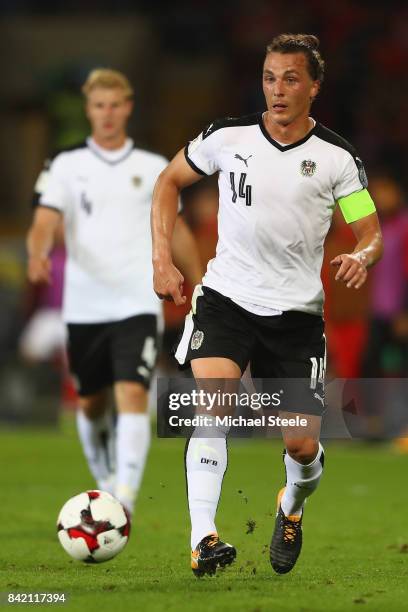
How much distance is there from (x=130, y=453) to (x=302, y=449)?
75.1 inches

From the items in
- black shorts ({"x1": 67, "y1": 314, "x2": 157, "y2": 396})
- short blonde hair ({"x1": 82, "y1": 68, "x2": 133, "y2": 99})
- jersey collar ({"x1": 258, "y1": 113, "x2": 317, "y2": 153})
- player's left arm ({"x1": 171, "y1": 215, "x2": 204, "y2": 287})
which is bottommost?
black shorts ({"x1": 67, "y1": 314, "x2": 157, "y2": 396})

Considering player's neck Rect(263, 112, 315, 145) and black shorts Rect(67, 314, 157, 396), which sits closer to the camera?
player's neck Rect(263, 112, 315, 145)

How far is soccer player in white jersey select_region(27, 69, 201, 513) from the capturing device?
8508 millimetres

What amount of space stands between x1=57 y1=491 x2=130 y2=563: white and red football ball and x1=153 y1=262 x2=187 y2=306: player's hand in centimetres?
109

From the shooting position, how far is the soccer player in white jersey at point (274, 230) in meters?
6.41

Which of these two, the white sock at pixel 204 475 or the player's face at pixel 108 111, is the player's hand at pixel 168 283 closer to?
the white sock at pixel 204 475

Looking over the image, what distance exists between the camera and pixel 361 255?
6219 millimetres

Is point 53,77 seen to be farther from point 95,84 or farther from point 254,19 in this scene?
point 95,84

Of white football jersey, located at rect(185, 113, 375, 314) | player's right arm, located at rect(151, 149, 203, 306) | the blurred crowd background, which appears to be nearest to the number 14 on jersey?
white football jersey, located at rect(185, 113, 375, 314)

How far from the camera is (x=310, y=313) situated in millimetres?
6570

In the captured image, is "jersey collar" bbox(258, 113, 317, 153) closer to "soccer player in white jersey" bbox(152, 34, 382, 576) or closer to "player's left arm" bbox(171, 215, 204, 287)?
"soccer player in white jersey" bbox(152, 34, 382, 576)

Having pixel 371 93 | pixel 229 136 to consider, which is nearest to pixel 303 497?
pixel 229 136

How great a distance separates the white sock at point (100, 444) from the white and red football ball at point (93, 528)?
1.95 meters

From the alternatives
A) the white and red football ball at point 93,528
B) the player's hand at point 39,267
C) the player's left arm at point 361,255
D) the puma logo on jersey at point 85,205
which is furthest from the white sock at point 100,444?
the player's left arm at point 361,255
